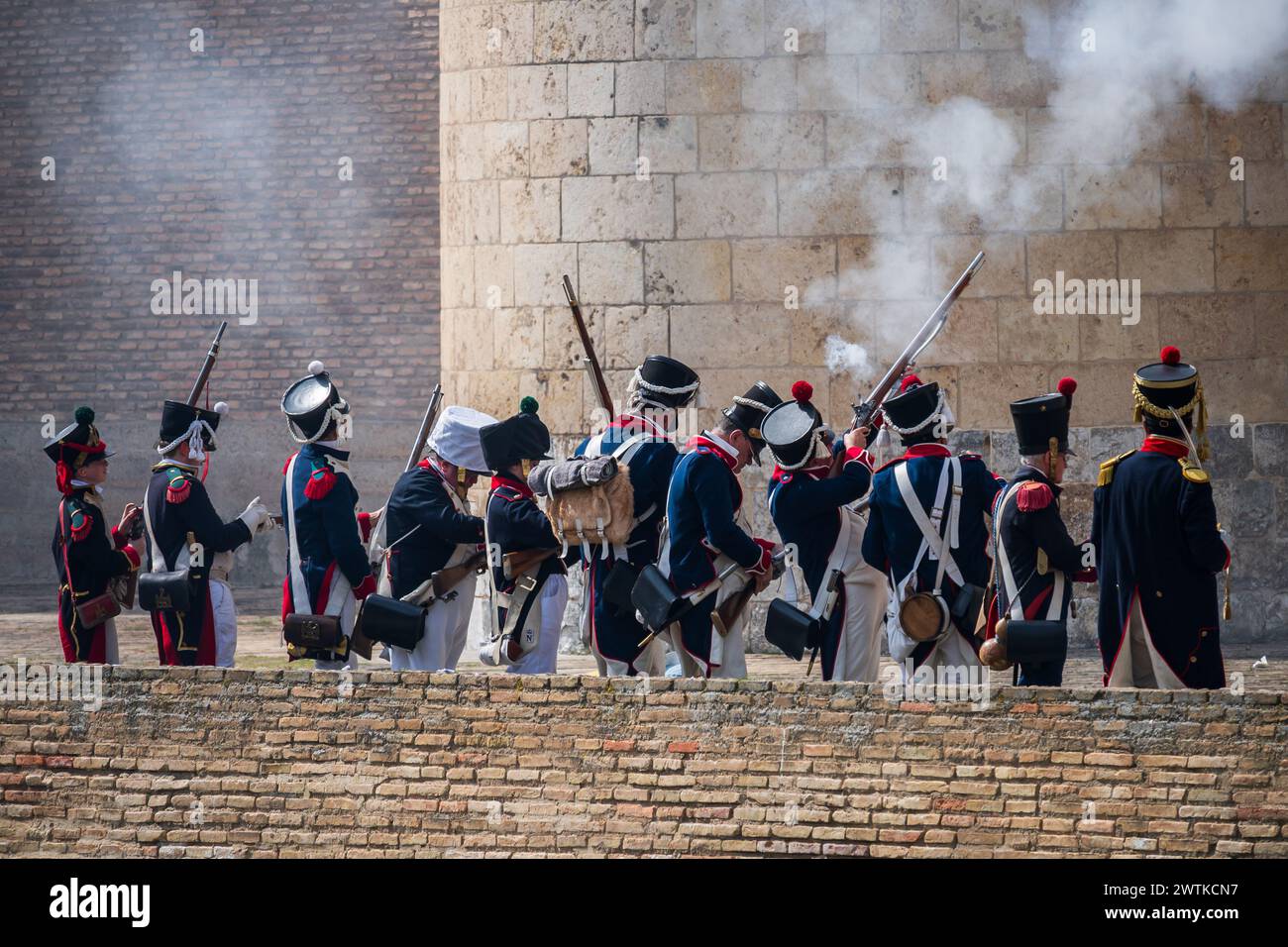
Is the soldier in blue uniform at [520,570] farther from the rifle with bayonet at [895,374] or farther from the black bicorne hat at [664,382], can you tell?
the rifle with bayonet at [895,374]

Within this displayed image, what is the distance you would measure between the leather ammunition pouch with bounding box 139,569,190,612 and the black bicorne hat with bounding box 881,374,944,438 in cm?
339

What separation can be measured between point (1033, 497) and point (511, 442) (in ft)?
7.61

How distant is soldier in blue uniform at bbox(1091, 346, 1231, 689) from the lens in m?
7.43

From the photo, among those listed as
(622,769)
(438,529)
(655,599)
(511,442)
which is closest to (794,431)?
(655,599)

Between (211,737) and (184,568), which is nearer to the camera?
(211,737)

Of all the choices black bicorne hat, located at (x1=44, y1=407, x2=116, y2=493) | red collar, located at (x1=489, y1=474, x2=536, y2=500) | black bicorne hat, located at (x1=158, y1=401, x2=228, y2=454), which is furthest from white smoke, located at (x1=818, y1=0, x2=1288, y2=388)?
black bicorne hat, located at (x1=44, y1=407, x2=116, y2=493)

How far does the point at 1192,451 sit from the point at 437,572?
3.34m

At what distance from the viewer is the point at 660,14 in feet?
37.7

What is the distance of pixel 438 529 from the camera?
866cm

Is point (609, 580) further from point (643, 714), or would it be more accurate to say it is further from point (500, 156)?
point (500, 156)

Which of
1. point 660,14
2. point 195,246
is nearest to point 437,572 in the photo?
point 660,14

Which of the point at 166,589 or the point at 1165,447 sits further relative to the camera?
the point at 166,589

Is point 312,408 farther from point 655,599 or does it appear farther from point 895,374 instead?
point 895,374

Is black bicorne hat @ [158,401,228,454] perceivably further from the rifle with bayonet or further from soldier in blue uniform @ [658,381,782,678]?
the rifle with bayonet
